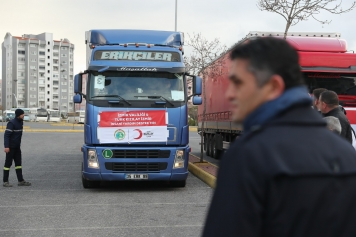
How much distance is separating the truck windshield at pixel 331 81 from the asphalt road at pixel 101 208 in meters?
3.23

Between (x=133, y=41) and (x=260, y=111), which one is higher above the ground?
(x=133, y=41)

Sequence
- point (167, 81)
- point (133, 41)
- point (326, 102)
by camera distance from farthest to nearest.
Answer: point (133, 41) → point (167, 81) → point (326, 102)

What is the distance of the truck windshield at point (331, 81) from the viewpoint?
11812 millimetres

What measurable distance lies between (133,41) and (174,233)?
19.9 feet

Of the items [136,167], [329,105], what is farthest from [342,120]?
[136,167]

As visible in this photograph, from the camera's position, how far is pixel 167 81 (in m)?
11.7

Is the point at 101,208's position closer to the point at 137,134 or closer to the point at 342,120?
the point at 137,134

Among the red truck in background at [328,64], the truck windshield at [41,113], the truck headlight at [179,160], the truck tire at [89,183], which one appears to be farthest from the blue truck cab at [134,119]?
the truck windshield at [41,113]

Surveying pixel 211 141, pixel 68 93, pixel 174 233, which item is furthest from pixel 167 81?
pixel 68 93

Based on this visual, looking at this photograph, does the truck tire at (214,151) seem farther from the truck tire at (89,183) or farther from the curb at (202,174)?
the truck tire at (89,183)

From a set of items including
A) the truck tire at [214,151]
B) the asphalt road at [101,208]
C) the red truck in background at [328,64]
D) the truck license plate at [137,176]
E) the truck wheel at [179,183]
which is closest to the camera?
the asphalt road at [101,208]

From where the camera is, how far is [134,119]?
11453 mm

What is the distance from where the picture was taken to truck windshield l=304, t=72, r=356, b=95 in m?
11.8

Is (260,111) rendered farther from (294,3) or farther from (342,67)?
(294,3)
